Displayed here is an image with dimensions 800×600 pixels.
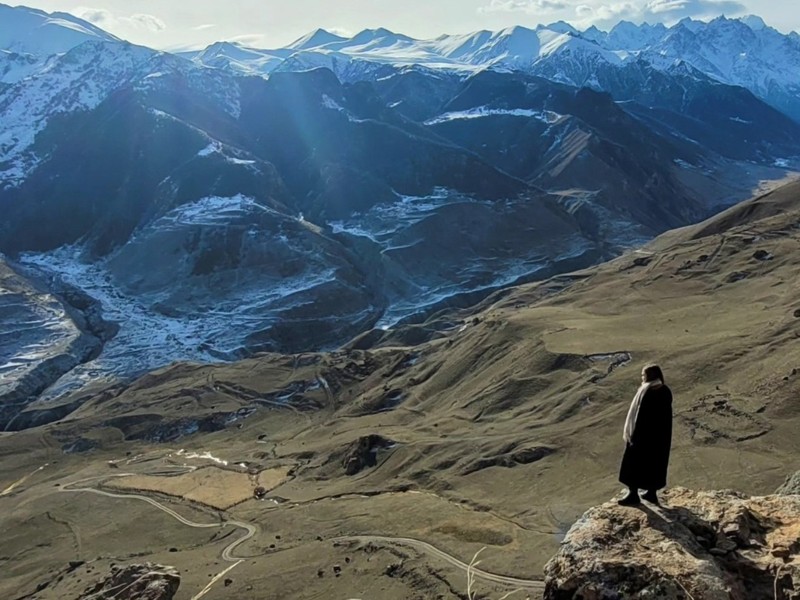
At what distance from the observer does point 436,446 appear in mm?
92750

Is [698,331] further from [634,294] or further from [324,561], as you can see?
Answer: [324,561]

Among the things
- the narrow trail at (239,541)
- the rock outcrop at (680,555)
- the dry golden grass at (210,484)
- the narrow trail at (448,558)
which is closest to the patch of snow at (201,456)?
the dry golden grass at (210,484)

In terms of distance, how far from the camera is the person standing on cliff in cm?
1558

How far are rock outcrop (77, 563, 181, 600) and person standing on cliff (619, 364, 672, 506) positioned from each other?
4597 cm

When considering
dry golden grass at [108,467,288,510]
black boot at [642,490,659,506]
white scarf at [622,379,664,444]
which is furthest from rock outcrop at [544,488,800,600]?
dry golden grass at [108,467,288,510]

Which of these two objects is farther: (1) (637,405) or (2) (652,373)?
(2) (652,373)

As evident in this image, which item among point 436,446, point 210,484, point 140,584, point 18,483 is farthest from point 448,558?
point 18,483

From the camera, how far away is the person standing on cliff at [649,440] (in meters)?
15.6

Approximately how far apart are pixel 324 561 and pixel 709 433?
36767 mm

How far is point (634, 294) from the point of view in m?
145

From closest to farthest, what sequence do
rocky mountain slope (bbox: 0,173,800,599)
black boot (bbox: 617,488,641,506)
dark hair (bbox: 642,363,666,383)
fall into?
black boot (bbox: 617,488,641,506) < dark hair (bbox: 642,363,666,383) < rocky mountain slope (bbox: 0,173,800,599)

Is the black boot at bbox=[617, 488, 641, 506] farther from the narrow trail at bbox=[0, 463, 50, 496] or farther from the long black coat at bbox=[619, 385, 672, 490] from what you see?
the narrow trail at bbox=[0, 463, 50, 496]

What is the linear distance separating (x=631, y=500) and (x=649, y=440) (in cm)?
150

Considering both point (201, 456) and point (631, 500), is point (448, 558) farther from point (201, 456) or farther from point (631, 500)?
point (201, 456)
